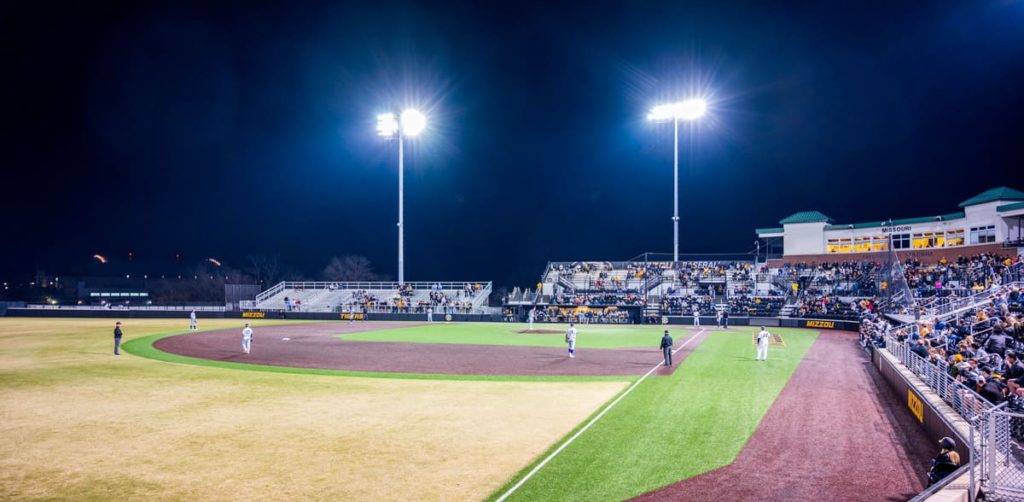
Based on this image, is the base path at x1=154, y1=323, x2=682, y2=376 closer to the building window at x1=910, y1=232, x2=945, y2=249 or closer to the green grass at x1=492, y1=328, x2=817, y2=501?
the green grass at x1=492, y1=328, x2=817, y2=501

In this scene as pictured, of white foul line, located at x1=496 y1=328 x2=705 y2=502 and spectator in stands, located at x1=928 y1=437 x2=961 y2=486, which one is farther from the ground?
spectator in stands, located at x1=928 y1=437 x2=961 y2=486

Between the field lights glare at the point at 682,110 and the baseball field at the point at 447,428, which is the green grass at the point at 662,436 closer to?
the baseball field at the point at 447,428

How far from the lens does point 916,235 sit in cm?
5194

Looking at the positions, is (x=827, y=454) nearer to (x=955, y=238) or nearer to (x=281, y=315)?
(x=955, y=238)

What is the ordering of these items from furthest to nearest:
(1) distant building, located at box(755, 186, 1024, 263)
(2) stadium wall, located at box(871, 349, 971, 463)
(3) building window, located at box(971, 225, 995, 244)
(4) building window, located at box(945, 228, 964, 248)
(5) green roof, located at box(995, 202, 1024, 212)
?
1. (4) building window, located at box(945, 228, 964, 248)
2. (3) building window, located at box(971, 225, 995, 244)
3. (1) distant building, located at box(755, 186, 1024, 263)
4. (5) green roof, located at box(995, 202, 1024, 212)
5. (2) stadium wall, located at box(871, 349, 971, 463)

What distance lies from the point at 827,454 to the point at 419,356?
63.6 feet

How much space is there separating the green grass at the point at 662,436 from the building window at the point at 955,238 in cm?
3590

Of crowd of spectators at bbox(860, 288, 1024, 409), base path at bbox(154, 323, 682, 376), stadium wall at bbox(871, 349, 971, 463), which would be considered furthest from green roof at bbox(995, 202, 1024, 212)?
stadium wall at bbox(871, 349, 971, 463)

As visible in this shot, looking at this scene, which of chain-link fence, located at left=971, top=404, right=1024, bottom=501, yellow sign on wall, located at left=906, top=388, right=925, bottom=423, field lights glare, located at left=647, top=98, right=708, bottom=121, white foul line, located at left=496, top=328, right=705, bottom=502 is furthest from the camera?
field lights glare, located at left=647, top=98, right=708, bottom=121

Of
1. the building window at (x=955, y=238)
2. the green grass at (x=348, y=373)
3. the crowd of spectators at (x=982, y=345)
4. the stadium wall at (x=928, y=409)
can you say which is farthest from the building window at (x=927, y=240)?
the green grass at (x=348, y=373)

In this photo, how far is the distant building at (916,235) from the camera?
4241 centimetres

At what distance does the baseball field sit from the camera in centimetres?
955

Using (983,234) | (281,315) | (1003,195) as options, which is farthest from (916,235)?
(281,315)

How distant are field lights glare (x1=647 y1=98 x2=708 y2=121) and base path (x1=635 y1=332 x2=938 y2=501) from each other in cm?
4096
